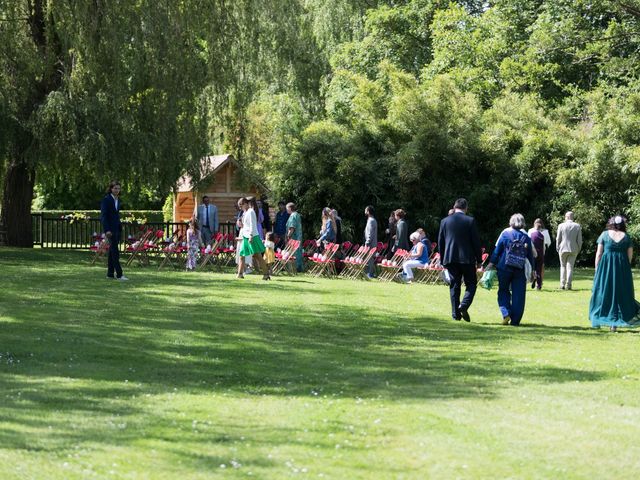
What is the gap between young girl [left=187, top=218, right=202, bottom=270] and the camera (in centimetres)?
2841

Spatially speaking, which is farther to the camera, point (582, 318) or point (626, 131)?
point (626, 131)

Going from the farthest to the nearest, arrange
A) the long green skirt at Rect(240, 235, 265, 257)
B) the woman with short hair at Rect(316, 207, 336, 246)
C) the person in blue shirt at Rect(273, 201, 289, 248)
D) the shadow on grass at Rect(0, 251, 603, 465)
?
the person in blue shirt at Rect(273, 201, 289, 248) < the woman with short hair at Rect(316, 207, 336, 246) < the long green skirt at Rect(240, 235, 265, 257) < the shadow on grass at Rect(0, 251, 603, 465)

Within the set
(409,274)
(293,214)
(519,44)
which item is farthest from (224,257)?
(519,44)

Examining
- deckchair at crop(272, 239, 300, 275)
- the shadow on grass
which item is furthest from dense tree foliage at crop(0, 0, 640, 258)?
the shadow on grass

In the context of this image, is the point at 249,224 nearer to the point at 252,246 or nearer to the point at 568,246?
the point at 252,246

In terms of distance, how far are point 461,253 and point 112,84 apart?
15.6 metres

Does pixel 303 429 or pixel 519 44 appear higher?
pixel 519 44

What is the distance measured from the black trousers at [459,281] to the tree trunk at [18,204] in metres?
19.0

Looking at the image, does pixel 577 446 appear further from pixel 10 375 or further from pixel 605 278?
pixel 605 278

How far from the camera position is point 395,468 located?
7.52 m

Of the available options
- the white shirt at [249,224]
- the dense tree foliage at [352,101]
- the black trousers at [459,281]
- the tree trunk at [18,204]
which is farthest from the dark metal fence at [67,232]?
the black trousers at [459,281]

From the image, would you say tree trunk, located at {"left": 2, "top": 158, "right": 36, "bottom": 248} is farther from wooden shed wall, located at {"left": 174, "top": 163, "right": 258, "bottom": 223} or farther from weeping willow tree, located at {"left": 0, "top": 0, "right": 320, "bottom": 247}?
wooden shed wall, located at {"left": 174, "top": 163, "right": 258, "bottom": 223}

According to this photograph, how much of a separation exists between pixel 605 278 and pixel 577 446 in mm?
8585

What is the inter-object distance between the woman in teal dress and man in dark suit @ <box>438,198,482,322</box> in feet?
6.09
